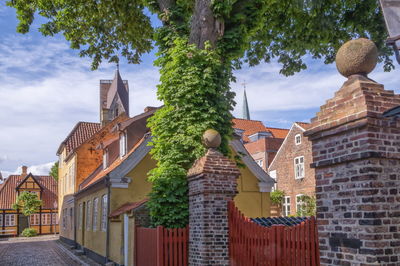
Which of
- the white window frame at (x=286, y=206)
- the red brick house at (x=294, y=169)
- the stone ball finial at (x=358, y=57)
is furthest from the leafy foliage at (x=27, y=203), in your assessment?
the stone ball finial at (x=358, y=57)

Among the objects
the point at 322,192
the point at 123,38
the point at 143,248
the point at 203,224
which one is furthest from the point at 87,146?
the point at 322,192

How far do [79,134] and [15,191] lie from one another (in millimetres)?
19075

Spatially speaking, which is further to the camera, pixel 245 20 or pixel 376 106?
pixel 245 20

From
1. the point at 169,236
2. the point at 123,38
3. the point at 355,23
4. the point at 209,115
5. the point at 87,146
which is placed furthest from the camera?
the point at 87,146

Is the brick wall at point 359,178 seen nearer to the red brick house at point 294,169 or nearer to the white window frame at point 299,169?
the red brick house at point 294,169

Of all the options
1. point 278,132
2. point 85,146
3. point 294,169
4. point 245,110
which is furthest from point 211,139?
point 245,110

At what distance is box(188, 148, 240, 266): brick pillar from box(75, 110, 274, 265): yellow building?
4505 mm

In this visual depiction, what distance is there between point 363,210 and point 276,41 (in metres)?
11.3

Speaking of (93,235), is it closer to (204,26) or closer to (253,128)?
(204,26)

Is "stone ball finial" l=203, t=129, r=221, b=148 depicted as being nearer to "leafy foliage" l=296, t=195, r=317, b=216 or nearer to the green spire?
"leafy foliage" l=296, t=195, r=317, b=216

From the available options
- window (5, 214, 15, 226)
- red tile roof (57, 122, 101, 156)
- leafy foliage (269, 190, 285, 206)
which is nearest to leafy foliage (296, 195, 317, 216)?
leafy foliage (269, 190, 285, 206)

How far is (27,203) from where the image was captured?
4222cm

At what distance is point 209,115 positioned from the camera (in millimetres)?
9375

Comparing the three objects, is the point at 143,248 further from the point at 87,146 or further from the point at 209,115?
the point at 87,146
